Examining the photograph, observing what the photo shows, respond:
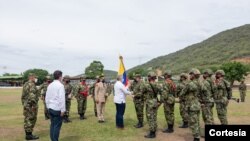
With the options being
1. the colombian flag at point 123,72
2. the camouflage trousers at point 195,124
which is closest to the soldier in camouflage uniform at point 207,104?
the camouflage trousers at point 195,124

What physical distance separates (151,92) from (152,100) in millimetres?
269

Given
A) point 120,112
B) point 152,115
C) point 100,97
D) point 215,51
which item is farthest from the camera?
point 215,51

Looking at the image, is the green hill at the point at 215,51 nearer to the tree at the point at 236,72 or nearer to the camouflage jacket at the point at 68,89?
the tree at the point at 236,72

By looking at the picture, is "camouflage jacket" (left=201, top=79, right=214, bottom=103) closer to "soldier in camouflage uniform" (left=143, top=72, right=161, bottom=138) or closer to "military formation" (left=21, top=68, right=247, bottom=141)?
"military formation" (left=21, top=68, right=247, bottom=141)

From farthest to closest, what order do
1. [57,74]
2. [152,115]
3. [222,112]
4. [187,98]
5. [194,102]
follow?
[222,112] → [152,115] → [187,98] → [194,102] → [57,74]

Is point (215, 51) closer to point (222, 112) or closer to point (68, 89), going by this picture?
point (68, 89)

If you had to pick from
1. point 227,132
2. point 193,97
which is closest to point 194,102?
point 193,97

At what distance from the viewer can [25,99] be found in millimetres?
11031

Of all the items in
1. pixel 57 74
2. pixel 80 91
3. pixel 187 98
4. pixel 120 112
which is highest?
pixel 57 74

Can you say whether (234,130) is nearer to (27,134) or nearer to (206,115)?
(206,115)

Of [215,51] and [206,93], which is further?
[215,51]

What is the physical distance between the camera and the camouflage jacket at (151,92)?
1096 cm

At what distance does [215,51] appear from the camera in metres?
119

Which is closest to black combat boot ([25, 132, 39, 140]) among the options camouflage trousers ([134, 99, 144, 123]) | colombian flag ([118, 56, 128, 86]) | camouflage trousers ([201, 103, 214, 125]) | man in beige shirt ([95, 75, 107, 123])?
man in beige shirt ([95, 75, 107, 123])
